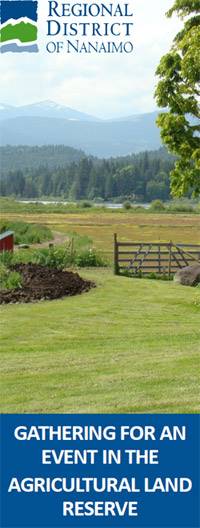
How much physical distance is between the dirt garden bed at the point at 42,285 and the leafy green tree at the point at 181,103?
5804mm

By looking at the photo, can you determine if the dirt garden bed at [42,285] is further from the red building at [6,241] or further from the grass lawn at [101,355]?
the red building at [6,241]

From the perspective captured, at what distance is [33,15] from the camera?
11250 millimetres

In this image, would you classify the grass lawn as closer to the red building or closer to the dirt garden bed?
the dirt garden bed

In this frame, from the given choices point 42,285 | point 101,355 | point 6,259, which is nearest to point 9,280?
point 42,285

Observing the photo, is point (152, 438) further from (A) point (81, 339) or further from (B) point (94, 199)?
(B) point (94, 199)

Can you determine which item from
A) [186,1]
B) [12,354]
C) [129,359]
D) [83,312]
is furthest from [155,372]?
[186,1]

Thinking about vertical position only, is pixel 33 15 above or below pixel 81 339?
above

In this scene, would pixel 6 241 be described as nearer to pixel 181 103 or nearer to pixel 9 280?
pixel 9 280

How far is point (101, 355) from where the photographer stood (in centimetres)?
1280

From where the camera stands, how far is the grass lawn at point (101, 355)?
968cm

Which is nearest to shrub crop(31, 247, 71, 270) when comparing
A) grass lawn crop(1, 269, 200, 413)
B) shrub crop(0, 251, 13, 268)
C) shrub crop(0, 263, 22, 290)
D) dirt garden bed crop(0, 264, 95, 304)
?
shrub crop(0, 251, 13, 268)

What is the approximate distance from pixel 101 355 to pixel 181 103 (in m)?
6.79

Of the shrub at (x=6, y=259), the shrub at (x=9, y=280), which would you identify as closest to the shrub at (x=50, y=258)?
the shrub at (x=6, y=259)

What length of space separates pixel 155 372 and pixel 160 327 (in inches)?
202
